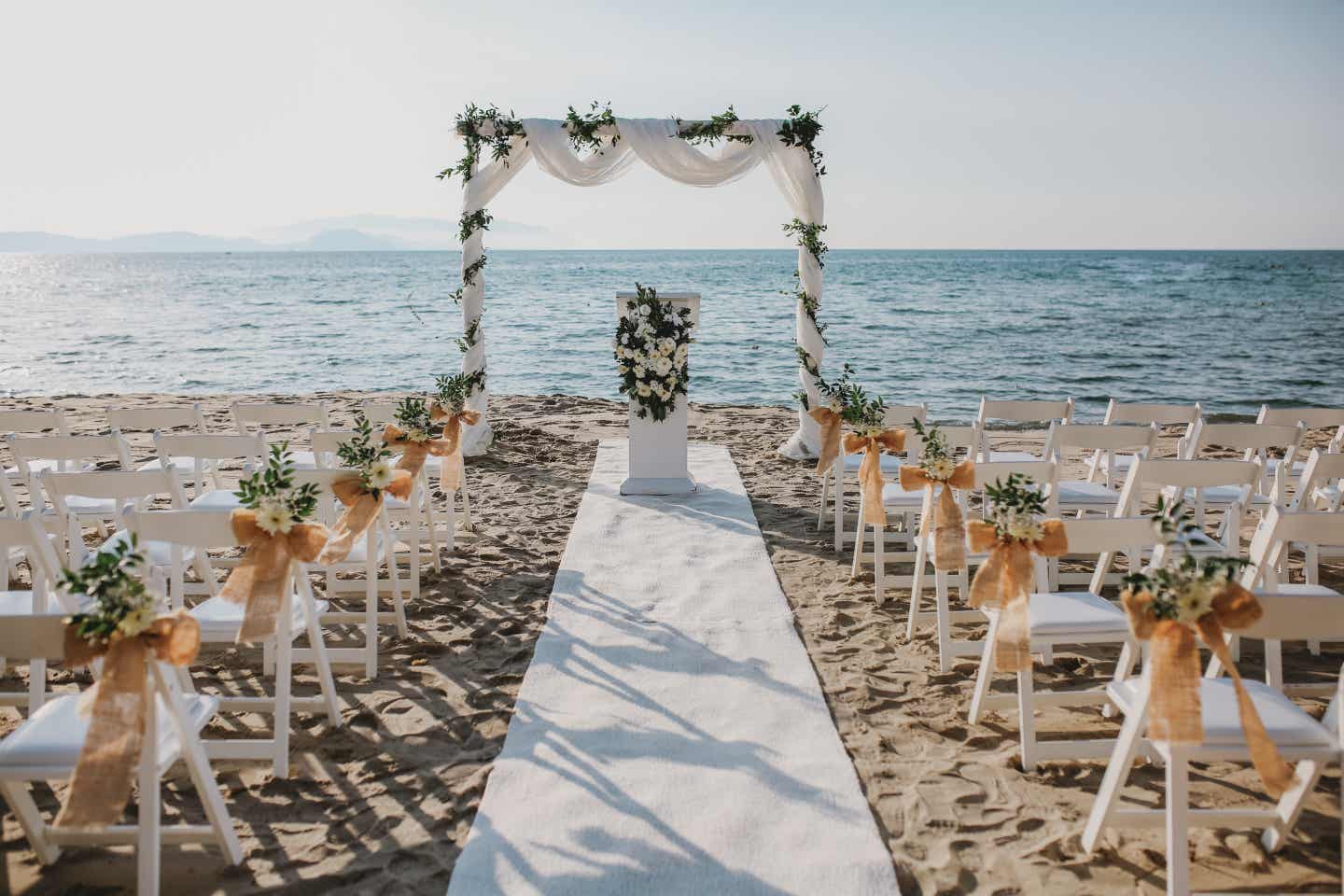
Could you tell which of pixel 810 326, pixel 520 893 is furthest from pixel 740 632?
pixel 810 326

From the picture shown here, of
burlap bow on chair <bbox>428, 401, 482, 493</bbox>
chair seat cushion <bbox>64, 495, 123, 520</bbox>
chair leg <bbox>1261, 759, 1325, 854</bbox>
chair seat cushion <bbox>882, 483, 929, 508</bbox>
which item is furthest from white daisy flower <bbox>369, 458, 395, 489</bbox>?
chair leg <bbox>1261, 759, 1325, 854</bbox>

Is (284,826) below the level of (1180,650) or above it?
below

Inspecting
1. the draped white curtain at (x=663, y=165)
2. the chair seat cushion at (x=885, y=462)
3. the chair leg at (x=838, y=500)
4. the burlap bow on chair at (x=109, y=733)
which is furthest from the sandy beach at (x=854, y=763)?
the draped white curtain at (x=663, y=165)

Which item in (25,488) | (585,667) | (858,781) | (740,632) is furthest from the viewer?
(25,488)

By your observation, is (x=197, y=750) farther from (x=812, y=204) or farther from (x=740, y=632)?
(x=812, y=204)

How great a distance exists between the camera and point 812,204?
7.47 metres

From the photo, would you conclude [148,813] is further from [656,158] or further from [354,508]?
[656,158]

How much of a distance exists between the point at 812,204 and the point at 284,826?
21.0 feet

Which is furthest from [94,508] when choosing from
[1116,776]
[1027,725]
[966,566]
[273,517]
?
[1116,776]

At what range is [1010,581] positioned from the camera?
281 centimetres

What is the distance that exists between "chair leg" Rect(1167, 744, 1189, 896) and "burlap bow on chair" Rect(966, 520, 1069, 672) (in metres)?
0.63

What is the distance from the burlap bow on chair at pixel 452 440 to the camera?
5.12m

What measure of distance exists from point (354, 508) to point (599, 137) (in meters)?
4.78

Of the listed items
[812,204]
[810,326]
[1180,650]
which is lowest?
[1180,650]
